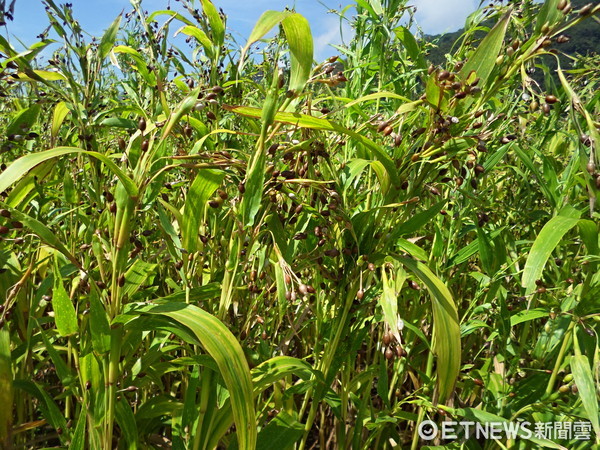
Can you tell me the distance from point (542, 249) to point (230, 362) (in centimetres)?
63

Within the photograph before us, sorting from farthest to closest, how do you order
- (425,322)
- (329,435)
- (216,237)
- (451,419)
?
(425,322) → (329,435) → (451,419) → (216,237)

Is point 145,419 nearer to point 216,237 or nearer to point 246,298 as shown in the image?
point 246,298

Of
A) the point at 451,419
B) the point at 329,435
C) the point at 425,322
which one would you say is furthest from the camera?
the point at 425,322

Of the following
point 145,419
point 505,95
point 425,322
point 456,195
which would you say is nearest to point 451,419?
point 425,322

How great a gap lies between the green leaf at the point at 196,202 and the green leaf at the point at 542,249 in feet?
2.03

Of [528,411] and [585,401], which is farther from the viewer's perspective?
[528,411]

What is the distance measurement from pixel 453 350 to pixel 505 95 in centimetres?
122

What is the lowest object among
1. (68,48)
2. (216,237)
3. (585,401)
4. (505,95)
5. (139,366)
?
(139,366)

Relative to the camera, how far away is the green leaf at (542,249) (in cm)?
93

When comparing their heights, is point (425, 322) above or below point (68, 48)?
below

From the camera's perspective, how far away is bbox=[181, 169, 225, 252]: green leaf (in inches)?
37.4

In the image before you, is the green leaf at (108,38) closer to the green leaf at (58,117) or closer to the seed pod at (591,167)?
the green leaf at (58,117)

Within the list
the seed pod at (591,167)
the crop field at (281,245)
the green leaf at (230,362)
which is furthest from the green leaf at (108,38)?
the seed pod at (591,167)

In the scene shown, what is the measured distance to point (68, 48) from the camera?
3.24 ft
